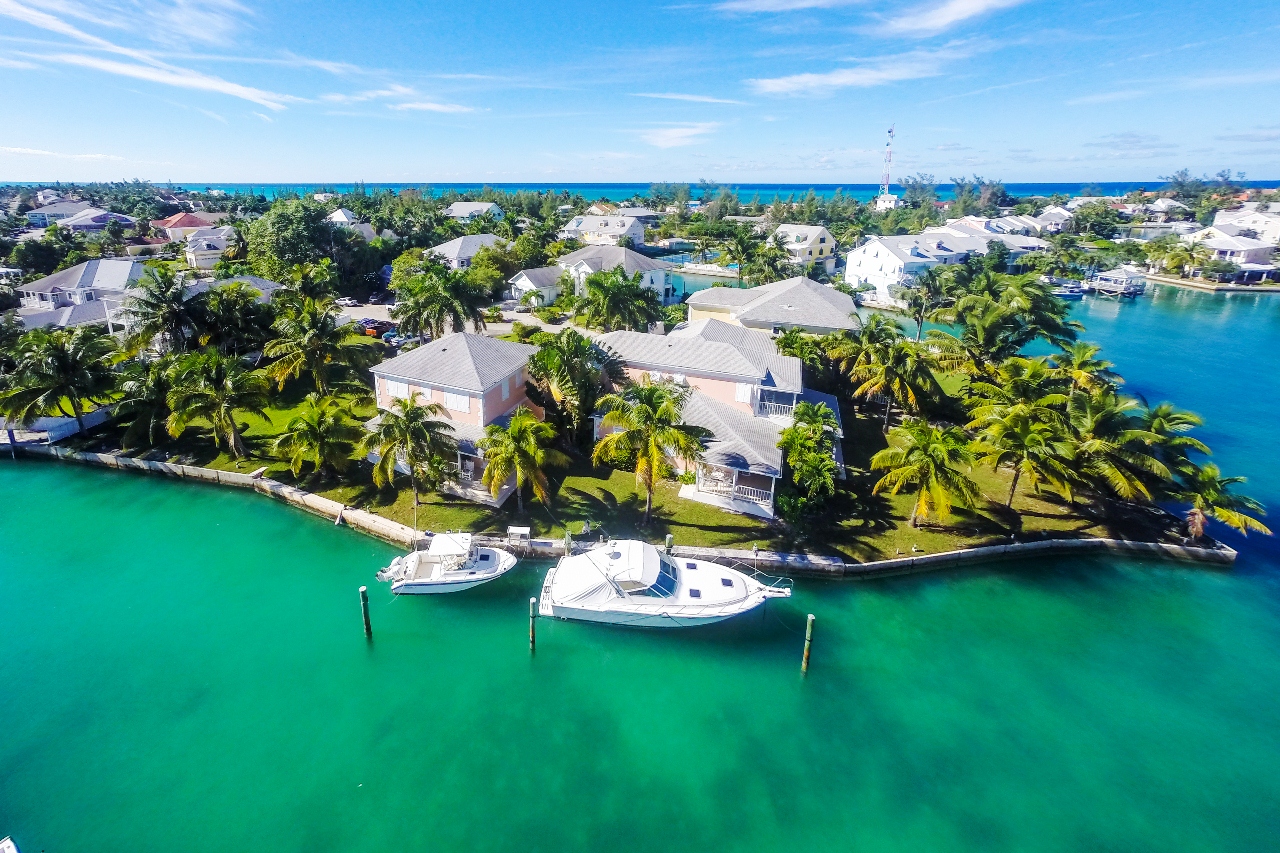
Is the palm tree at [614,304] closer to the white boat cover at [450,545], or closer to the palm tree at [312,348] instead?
the palm tree at [312,348]

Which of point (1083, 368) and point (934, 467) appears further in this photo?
point (1083, 368)

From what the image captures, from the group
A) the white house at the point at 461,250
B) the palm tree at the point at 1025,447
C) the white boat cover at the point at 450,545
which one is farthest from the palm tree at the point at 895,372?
the white house at the point at 461,250

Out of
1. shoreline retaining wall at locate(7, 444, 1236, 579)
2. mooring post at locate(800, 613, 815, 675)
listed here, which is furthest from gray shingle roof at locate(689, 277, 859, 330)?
mooring post at locate(800, 613, 815, 675)

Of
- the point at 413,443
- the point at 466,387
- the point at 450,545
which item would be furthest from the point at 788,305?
the point at 450,545

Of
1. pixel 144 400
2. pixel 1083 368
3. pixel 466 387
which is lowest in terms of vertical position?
pixel 144 400

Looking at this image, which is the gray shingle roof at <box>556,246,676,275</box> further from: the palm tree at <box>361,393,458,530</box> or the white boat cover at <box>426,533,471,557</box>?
the white boat cover at <box>426,533,471,557</box>

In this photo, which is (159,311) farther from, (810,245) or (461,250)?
(810,245)
